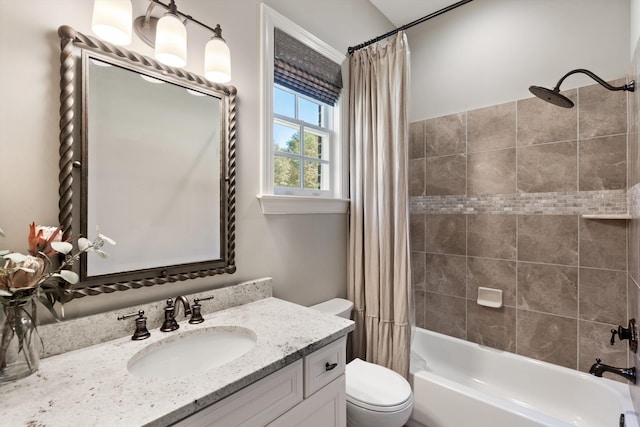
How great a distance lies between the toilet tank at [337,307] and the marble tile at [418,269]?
0.82 m

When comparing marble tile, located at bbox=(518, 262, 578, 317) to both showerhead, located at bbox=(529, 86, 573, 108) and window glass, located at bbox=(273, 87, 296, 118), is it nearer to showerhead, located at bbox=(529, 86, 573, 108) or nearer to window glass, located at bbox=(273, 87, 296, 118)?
showerhead, located at bbox=(529, 86, 573, 108)

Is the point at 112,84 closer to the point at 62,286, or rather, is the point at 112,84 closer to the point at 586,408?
the point at 62,286

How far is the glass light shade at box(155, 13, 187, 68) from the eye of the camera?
1.03 metres

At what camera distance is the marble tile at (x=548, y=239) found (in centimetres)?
183

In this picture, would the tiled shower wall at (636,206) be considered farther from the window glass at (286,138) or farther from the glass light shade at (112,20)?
the glass light shade at (112,20)

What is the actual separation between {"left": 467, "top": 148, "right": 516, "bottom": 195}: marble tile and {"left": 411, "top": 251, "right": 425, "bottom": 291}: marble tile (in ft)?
2.17

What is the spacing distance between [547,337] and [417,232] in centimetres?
110

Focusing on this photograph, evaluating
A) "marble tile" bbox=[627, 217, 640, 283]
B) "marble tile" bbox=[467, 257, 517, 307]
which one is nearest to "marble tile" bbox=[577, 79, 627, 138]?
"marble tile" bbox=[627, 217, 640, 283]

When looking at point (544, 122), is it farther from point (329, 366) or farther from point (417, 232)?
point (329, 366)

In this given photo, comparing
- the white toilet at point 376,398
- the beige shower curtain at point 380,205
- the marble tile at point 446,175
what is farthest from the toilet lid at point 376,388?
the marble tile at point 446,175

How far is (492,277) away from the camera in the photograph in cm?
212

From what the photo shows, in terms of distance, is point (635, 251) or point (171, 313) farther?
point (635, 251)

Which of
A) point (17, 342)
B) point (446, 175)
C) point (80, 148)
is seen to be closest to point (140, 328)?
point (17, 342)

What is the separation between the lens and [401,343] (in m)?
1.79
